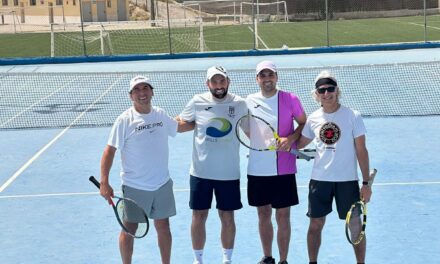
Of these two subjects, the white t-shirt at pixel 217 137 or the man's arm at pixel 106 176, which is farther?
the white t-shirt at pixel 217 137

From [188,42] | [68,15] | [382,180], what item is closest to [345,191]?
[382,180]

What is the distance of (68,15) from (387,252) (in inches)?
2439

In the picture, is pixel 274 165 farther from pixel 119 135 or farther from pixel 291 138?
pixel 119 135

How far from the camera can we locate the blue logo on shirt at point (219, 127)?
298 inches

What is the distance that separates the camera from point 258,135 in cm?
761

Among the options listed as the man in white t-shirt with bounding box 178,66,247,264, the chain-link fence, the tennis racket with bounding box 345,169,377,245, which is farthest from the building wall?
the tennis racket with bounding box 345,169,377,245

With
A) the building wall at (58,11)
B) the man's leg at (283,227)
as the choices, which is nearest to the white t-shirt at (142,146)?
the man's leg at (283,227)

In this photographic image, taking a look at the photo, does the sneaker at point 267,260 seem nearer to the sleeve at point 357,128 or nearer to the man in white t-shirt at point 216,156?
the man in white t-shirt at point 216,156

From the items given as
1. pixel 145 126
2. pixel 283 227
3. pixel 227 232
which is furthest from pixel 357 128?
pixel 145 126

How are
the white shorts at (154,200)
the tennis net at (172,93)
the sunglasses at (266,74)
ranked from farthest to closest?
the tennis net at (172,93), the sunglasses at (266,74), the white shorts at (154,200)

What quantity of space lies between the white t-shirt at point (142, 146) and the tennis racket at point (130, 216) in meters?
0.25

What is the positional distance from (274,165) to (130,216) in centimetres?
147

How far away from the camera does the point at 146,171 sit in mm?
7258

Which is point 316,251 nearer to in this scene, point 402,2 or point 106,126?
point 106,126
